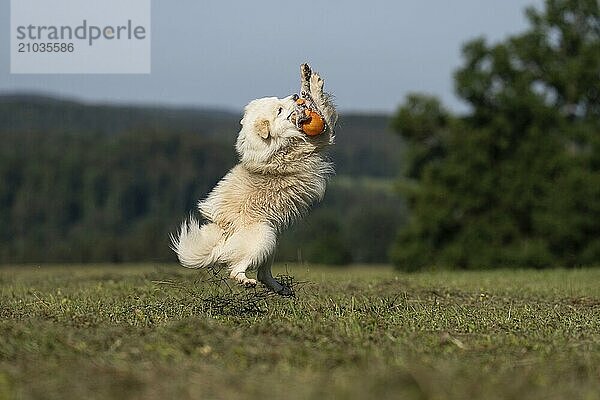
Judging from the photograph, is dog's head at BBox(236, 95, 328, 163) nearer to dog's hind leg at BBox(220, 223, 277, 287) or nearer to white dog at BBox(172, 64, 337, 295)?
white dog at BBox(172, 64, 337, 295)

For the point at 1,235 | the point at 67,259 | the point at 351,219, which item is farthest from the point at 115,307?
the point at 1,235

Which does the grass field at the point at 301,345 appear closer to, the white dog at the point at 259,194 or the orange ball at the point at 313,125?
the white dog at the point at 259,194

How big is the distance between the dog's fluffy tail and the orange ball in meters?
1.41

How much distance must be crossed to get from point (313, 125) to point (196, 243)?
69.9 inches

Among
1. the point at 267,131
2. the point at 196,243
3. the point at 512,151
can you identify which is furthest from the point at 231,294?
the point at 512,151

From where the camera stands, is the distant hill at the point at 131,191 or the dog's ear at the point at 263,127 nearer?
the dog's ear at the point at 263,127

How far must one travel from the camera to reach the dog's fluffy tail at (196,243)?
34.3 ft

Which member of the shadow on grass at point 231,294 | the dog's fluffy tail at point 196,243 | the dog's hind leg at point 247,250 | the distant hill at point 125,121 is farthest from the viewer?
the distant hill at point 125,121

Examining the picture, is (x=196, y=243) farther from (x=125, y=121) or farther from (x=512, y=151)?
(x=125, y=121)

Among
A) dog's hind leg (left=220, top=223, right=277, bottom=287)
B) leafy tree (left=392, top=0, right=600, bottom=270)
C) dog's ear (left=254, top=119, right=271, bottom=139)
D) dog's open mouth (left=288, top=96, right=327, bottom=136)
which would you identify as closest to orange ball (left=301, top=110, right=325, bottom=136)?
dog's open mouth (left=288, top=96, right=327, bottom=136)

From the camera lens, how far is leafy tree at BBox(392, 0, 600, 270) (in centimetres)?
3475

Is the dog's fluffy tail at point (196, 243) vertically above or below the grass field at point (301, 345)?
above

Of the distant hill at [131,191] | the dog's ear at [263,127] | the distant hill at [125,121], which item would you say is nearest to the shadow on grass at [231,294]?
the dog's ear at [263,127]

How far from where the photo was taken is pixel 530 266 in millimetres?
33812
